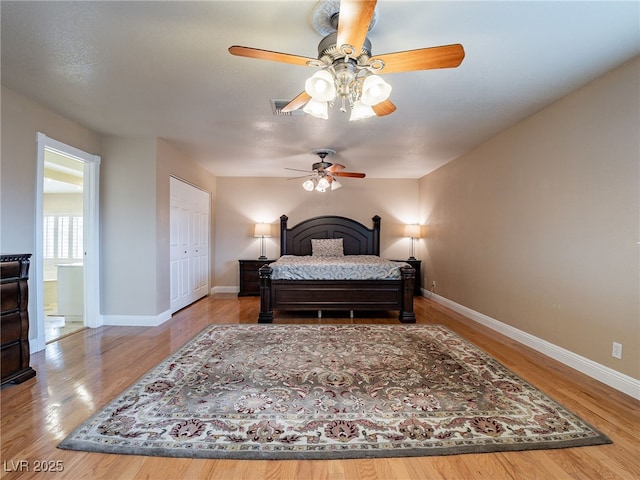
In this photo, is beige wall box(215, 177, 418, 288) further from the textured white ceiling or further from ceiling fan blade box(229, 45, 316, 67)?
ceiling fan blade box(229, 45, 316, 67)

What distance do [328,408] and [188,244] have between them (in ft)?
13.1

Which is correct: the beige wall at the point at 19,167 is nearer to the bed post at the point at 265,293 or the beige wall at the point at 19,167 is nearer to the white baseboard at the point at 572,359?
the bed post at the point at 265,293

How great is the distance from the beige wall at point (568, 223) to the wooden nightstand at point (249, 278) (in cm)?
373

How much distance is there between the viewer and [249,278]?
585cm

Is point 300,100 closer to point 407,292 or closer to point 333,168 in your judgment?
point 333,168

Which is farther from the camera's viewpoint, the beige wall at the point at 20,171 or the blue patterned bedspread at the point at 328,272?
the blue patterned bedspread at the point at 328,272

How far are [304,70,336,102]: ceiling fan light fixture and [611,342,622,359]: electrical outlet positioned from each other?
2.79 m

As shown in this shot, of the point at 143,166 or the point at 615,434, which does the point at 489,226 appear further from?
the point at 143,166

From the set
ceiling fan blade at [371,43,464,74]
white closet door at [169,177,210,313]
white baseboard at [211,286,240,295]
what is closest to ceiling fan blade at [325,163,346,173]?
white closet door at [169,177,210,313]

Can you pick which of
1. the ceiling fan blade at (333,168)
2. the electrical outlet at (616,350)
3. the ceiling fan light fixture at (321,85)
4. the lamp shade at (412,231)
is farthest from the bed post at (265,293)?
the electrical outlet at (616,350)

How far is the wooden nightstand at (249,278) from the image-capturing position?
584 cm

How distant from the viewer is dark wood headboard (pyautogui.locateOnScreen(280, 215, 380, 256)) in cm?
614

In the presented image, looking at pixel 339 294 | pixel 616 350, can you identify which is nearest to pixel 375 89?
pixel 616 350

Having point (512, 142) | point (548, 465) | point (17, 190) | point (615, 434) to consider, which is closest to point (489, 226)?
point (512, 142)
